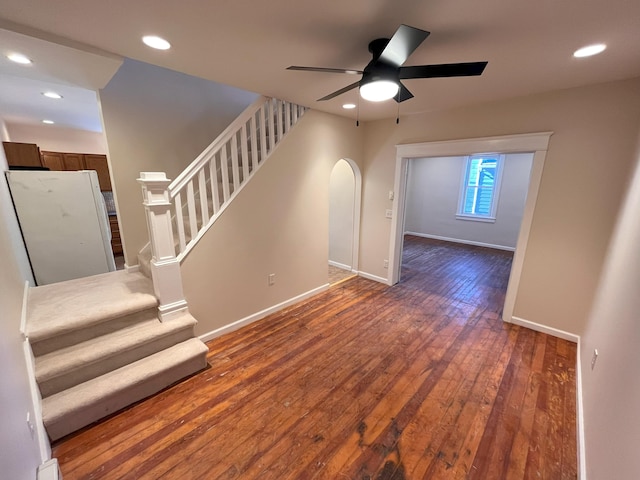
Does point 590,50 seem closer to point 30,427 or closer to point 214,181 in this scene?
point 214,181

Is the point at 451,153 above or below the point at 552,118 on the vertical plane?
below

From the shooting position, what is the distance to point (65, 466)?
1504 millimetres

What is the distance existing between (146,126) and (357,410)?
11.6 feet

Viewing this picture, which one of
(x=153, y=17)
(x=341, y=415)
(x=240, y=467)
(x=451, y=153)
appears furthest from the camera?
(x=451, y=153)

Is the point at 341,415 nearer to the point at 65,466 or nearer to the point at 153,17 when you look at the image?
the point at 65,466

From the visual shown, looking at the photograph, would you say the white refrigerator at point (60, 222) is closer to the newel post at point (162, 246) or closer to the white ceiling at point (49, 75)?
the white ceiling at point (49, 75)

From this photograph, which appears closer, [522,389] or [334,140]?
[522,389]

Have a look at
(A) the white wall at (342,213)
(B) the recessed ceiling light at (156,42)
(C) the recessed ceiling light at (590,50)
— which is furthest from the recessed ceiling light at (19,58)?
(C) the recessed ceiling light at (590,50)

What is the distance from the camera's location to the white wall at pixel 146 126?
108 inches

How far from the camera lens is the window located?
20.6 ft

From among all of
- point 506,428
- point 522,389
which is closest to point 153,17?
point 506,428

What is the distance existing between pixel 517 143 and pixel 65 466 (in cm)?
445

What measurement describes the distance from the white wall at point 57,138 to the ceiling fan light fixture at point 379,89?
5.32 meters

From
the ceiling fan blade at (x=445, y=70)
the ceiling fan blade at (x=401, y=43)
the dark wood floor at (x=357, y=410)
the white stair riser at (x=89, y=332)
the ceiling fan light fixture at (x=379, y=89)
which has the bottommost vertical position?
the dark wood floor at (x=357, y=410)
